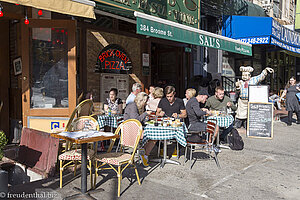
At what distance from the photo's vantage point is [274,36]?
10.6 meters

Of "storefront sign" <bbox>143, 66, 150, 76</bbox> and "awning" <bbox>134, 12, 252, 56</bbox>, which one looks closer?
"awning" <bbox>134, 12, 252, 56</bbox>

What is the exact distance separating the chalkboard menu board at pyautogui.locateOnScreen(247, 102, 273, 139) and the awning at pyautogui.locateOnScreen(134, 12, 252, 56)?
2.16m

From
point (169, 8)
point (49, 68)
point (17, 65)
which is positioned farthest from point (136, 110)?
point (169, 8)

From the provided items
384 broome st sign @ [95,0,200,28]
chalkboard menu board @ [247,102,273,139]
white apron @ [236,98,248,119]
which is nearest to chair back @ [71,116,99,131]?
384 broome st sign @ [95,0,200,28]

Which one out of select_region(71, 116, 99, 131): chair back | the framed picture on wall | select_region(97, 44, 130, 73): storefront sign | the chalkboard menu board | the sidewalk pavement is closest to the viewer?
the sidewalk pavement

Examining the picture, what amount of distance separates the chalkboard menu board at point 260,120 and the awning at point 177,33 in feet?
7.09

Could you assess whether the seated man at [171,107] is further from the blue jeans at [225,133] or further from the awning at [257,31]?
the awning at [257,31]

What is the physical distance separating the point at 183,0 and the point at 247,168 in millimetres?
7267

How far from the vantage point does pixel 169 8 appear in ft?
31.0

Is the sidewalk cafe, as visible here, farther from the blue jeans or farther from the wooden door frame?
the blue jeans

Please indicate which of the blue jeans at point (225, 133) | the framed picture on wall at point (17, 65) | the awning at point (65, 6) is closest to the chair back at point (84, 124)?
the awning at point (65, 6)

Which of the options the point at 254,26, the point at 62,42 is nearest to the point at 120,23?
the point at 62,42

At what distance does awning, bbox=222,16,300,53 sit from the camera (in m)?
10.4

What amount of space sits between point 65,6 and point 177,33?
3.10 m
